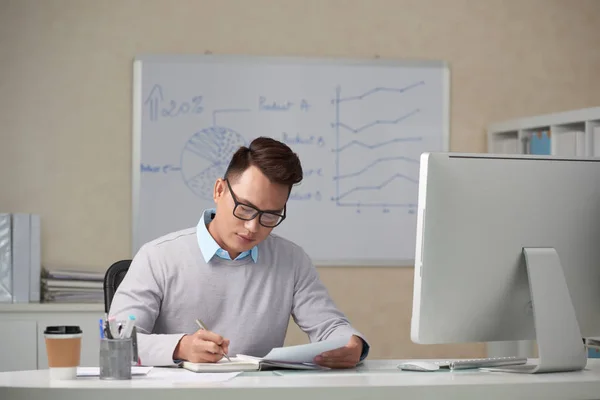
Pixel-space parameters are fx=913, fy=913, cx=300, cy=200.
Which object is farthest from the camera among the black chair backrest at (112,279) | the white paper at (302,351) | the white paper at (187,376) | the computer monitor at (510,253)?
the black chair backrest at (112,279)

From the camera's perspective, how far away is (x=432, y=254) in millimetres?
2043

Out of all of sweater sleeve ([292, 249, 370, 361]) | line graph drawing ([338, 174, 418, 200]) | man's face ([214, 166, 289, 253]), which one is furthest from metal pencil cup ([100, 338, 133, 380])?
line graph drawing ([338, 174, 418, 200])

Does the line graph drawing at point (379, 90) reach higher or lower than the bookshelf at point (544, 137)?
higher

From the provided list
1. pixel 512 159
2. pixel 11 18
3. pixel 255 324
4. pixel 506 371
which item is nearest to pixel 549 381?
pixel 506 371

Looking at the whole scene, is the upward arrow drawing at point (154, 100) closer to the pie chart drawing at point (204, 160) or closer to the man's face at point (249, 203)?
the pie chart drawing at point (204, 160)

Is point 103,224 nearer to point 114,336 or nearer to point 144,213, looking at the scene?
point 144,213

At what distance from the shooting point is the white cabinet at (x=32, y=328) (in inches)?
149

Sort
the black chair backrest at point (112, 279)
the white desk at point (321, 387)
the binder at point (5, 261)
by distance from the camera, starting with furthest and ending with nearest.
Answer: the binder at point (5, 261)
the black chair backrest at point (112, 279)
the white desk at point (321, 387)

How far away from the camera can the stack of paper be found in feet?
12.9

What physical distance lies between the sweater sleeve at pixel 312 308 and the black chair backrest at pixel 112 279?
1.74 feet

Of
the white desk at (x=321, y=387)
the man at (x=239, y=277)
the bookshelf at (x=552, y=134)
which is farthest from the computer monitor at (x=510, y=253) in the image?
the bookshelf at (x=552, y=134)

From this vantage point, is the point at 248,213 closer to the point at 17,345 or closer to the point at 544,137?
the point at 17,345

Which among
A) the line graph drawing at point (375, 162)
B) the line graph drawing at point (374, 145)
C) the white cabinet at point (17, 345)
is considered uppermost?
the line graph drawing at point (374, 145)

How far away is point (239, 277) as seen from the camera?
2596mm
